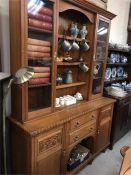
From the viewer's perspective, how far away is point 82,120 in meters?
1.93

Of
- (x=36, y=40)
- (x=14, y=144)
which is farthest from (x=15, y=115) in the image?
(x=36, y=40)

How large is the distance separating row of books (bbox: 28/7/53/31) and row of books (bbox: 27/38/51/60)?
0.14 metres

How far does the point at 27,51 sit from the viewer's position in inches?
56.2

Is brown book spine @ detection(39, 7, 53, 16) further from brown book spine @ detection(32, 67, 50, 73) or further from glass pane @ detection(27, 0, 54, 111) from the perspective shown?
brown book spine @ detection(32, 67, 50, 73)

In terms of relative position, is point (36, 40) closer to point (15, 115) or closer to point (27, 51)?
point (27, 51)

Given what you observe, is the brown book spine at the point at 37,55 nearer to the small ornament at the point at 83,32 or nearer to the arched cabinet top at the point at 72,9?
the arched cabinet top at the point at 72,9

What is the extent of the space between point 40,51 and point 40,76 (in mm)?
243

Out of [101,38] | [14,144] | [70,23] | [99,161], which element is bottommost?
[99,161]

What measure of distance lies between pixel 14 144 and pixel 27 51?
95 centimetres

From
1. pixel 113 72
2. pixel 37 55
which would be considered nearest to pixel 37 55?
pixel 37 55

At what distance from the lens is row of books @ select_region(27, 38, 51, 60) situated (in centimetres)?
149

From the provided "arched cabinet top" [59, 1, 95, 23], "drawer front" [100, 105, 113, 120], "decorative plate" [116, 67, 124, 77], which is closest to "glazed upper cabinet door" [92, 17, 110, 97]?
"arched cabinet top" [59, 1, 95, 23]

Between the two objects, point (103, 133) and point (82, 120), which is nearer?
point (82, 120)

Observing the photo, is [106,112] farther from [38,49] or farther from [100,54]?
[38,49]
